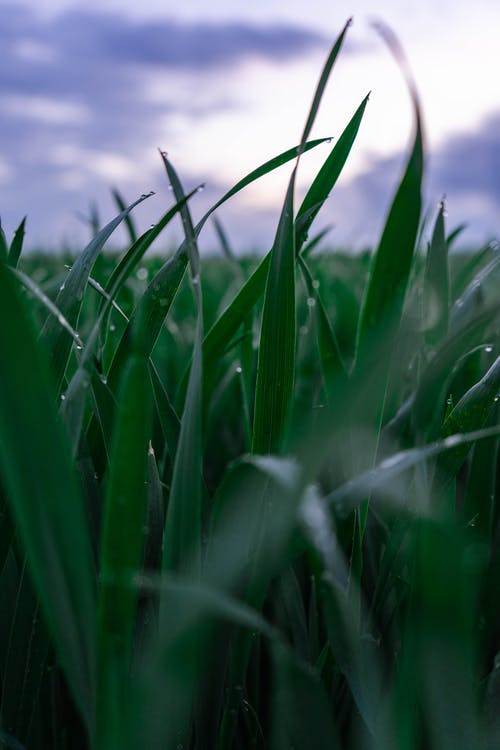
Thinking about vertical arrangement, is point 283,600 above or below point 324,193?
below

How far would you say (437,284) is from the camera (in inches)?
21.8

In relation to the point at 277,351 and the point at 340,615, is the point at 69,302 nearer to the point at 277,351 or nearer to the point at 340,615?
the point at 277,351

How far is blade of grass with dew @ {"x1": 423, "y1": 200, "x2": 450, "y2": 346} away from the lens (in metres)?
0.53

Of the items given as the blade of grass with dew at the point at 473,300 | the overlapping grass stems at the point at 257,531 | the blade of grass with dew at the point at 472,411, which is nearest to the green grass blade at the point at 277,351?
the overlapping grass stems at the point at 257,531

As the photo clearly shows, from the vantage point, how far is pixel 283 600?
0.46m

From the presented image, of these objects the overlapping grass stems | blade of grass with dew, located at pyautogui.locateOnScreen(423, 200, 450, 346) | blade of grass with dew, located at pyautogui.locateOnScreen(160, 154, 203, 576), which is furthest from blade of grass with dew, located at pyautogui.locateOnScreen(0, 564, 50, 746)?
blade of grass with dew, located at pyautogui.locateOnScreen(423, 200, 450, 346)

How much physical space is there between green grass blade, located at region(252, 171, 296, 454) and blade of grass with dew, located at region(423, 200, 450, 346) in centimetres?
17

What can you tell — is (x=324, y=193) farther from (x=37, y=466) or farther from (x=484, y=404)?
(x=37, y=466)

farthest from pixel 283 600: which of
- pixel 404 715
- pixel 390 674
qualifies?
pixel 404 715

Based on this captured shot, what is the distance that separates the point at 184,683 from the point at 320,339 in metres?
0.26

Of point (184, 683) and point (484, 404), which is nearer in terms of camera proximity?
point (184, 683)

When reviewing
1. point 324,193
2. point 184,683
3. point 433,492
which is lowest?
point 184,683

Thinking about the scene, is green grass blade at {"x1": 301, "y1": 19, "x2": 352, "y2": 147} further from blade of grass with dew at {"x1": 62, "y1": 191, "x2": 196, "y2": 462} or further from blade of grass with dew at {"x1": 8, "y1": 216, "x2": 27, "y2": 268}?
blade of grass with dew at {"x1": 8, "y1": 216, "x2": 27, "y2": 268}

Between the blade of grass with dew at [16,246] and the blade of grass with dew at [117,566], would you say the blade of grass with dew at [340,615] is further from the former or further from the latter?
the blade of grass with dew at [16,246]
